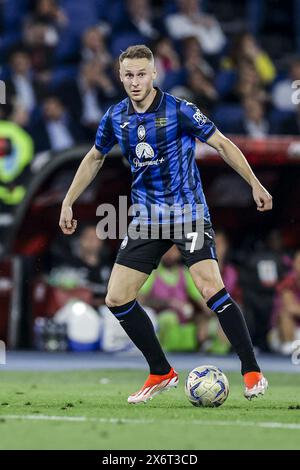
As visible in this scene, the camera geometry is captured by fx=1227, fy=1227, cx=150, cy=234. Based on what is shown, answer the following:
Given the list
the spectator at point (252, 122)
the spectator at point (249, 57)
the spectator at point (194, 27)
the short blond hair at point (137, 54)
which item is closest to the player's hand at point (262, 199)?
the short blond hair at point (137, 54)

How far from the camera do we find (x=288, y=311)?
13.9 meters

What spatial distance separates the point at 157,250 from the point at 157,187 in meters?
0.40

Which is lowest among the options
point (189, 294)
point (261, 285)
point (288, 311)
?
point (288, 311)

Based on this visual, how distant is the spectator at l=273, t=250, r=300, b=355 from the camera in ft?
45.5

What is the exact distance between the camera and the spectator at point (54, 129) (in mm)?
15453

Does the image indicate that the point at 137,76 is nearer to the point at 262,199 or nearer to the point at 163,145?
the point at 163,145

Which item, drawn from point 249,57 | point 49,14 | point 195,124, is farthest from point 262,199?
point 249,57

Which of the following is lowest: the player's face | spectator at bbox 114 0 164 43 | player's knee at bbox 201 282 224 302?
player's knee at bbox 201 282 224 302

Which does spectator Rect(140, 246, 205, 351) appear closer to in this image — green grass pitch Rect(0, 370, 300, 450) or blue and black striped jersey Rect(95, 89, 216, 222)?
green grass pitch Rect(0, 370, 300, 450)

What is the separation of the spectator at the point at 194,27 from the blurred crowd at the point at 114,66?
15 mm

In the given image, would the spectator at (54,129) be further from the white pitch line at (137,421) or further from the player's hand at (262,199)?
the white pitch line at (137,421)

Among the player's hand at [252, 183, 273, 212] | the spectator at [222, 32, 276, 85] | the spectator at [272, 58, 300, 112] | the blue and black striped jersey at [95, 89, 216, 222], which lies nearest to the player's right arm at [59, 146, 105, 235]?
the blue and black striped jersey at [95, 89, 216, 222]

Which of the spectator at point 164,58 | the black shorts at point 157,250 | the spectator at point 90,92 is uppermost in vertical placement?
the spectator at point 164,58

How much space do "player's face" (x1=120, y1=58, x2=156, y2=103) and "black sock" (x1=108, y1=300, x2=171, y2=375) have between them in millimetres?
1342
